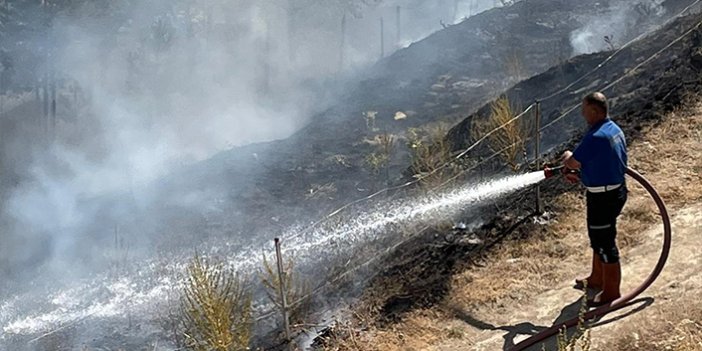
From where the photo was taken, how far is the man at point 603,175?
4.44 m

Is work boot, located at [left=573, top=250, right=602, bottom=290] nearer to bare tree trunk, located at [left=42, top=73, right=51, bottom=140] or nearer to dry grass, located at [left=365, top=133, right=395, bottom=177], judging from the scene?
dry grass, located at [left=365, top=133, right=395, bottom=177]

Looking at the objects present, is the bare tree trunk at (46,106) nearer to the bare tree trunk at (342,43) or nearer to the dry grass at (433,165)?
the bare tree trunk at (342,43)

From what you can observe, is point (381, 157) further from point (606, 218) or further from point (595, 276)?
point (606, 218)

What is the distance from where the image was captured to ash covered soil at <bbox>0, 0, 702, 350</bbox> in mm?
8138

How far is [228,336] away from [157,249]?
32.4 feet

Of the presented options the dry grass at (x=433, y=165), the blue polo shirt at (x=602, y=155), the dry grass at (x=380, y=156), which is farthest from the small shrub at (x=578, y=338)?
the dry grass at (x=380, y=156)

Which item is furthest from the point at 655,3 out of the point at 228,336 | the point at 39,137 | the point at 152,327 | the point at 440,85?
the point at 39,137

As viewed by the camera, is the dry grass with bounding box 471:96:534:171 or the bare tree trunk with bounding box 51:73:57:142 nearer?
the dry grass with bounding box 471:96:534:171

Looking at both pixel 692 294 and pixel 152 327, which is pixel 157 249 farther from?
pixel 692 294

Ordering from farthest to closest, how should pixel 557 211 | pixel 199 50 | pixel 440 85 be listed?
pixel 199 50
pixel 440 85
pixel 557 211

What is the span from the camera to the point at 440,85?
22.9m

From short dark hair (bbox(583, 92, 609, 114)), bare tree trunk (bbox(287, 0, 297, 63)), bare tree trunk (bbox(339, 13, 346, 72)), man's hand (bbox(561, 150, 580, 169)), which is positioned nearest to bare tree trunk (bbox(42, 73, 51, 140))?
bare tree trunk (bbox(287, 0, 297, 63))

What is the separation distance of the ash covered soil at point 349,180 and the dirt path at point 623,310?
33.7 inches

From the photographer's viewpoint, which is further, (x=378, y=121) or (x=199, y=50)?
(x=199, y=50)
